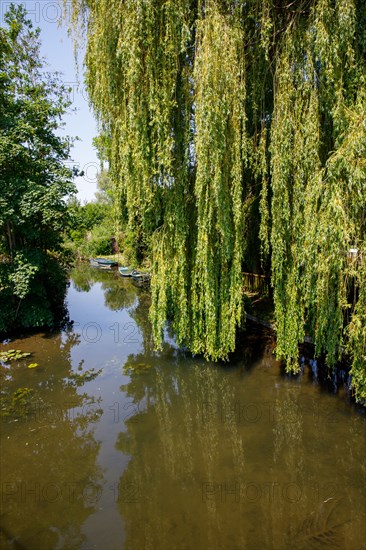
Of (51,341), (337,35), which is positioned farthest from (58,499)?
(337,35)

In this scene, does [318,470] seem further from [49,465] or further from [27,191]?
[27,191]

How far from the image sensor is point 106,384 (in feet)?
25.5

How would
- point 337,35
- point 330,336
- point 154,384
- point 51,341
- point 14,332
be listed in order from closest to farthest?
1. point 337,35
2. point 330,336
3. point 154,384
4. point 51,341
5. point 14,332

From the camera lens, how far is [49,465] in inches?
206

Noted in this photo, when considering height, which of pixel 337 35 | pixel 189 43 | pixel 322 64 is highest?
pixel 189 43

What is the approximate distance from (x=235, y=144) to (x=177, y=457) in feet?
17.8

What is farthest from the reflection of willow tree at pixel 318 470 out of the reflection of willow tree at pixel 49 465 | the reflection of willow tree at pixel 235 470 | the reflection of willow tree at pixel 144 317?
the reflection of willow tree at pixel 144 317

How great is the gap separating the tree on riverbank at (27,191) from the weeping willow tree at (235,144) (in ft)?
11.7

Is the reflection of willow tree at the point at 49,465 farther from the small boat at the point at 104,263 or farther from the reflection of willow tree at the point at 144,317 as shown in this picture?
the small boat at the point at 104,263

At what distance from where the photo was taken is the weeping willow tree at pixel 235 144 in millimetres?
5594

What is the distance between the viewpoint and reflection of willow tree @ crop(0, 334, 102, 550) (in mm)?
4134

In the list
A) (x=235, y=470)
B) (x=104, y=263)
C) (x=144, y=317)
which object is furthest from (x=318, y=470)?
(x=104, y=263)

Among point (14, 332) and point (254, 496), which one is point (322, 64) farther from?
point (14, 332)

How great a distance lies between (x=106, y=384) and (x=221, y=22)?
24.6ft
